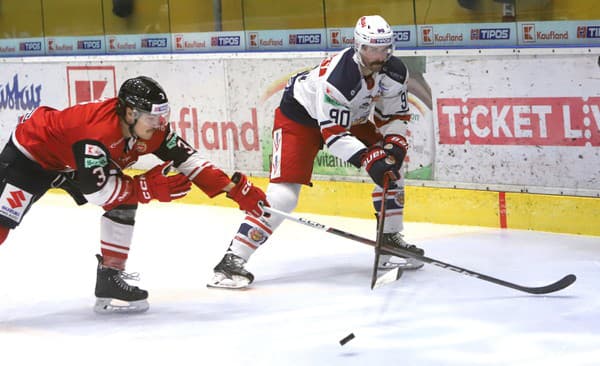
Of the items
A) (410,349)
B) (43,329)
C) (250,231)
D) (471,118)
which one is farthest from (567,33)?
(43,329)

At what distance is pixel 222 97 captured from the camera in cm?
693

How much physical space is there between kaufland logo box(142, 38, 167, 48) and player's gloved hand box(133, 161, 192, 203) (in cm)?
352

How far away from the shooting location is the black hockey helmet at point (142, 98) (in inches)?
155

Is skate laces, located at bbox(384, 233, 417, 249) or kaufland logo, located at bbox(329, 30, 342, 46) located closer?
skate laces, located at bbox(384, 233, 417, 249)

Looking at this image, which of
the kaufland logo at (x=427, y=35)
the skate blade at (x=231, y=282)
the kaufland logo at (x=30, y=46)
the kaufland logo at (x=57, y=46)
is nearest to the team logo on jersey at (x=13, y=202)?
the skate blade at (x=231, y=282)

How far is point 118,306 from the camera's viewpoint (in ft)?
14.3

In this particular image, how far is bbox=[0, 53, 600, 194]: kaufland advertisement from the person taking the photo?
557 centimetres

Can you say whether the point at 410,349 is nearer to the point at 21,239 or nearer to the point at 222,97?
the point at 21,239

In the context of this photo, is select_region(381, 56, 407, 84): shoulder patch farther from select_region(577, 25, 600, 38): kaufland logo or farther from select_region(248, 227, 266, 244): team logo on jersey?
select_region(577, 25, 600, 38): kaufland logo

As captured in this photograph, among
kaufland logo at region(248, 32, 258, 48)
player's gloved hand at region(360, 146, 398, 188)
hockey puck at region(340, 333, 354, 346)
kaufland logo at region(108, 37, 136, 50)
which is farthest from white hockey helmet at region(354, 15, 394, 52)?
kaufland logo at region(108, 37, 136, 50)

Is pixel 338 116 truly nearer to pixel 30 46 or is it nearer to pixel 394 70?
pixel 394 70

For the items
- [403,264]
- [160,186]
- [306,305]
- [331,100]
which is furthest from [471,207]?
[160,186]

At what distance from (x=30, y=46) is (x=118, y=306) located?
14.1 ft

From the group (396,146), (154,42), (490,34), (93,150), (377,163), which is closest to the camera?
(93,150)
